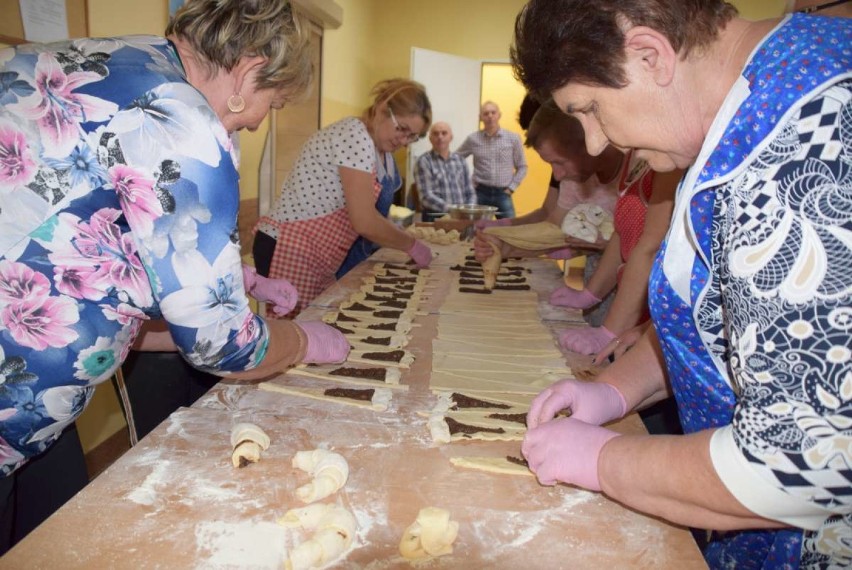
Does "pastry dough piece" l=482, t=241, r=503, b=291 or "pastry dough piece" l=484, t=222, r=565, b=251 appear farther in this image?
"pastry dough piece" l=484, t=222, r=565, b=251

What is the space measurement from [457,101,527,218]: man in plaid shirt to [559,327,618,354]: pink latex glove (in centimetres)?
590

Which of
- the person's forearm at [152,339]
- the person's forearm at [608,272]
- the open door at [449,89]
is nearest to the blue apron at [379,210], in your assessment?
the person's forearm at [608,272]

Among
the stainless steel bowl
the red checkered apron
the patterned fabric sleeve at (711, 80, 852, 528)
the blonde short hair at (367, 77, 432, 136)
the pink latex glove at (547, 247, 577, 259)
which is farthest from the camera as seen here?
the stainless steel bowl

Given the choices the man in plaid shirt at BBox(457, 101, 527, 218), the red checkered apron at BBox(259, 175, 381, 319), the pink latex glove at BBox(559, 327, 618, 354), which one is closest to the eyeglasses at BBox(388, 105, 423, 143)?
the red checkered apron at BBox(259, 175, 381, 319)

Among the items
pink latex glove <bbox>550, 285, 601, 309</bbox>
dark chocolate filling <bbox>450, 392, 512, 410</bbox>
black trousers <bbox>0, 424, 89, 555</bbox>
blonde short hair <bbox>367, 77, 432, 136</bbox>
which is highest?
blonde short hair <bbox>367, 77, 432, 136</bbox>

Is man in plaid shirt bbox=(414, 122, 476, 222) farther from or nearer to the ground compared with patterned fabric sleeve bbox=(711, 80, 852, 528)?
nearer to the ground

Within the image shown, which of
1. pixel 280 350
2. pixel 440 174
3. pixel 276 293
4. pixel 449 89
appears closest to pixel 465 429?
pixel 280 350

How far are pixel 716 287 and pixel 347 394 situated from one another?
3.30 feet

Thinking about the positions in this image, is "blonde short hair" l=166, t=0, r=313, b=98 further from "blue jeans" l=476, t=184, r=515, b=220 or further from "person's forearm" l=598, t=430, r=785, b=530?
"blue jeans" l=476, t=184, r=515, b=220

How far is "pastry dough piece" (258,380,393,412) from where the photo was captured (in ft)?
5.37

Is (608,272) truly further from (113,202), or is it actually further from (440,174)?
(440,174)

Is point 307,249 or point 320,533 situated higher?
point 320,533

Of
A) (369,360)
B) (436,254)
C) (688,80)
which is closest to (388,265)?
(436,254)

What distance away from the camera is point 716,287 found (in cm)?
104
